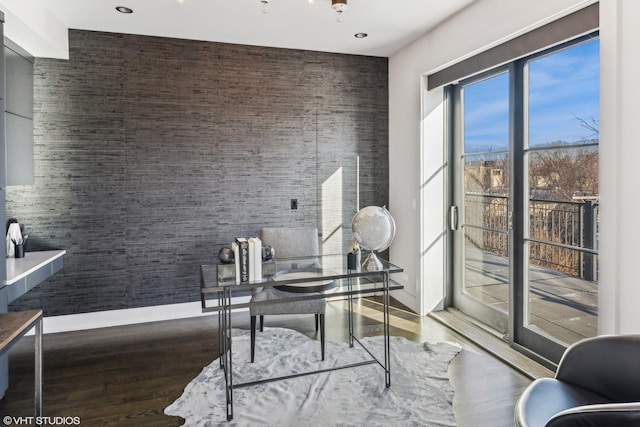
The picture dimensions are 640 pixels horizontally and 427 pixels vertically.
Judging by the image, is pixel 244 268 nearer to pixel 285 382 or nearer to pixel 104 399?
pixel 285 382

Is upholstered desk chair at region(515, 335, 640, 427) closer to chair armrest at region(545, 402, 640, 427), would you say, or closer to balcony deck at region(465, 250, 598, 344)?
chair armrest at region(545, 402, 640, 427)

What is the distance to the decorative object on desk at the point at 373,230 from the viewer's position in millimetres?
2641

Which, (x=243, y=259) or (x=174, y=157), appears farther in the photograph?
(x=174, y=157)

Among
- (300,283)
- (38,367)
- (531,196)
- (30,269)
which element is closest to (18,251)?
(30,269)

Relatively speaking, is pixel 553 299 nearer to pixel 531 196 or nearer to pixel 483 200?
pixel 531 196

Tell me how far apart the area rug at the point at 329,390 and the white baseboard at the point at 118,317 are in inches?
39.1

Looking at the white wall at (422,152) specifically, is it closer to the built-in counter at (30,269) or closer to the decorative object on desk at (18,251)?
the built-in counter at (30,269)

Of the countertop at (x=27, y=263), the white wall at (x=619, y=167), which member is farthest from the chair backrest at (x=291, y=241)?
the white wall at (x=619, y=167)

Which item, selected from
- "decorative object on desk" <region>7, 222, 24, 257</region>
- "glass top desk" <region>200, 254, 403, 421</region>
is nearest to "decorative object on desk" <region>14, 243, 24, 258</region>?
"decorative object on desk" <region>7, 222, 24, 257</region>

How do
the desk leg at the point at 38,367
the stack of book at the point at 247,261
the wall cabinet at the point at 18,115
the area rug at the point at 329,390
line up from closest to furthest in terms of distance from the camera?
the desk leg at the point at 38,367
the area rug at the point at 329,390
the stack of book at the point at 247,261
the wall cabinet at the point at 18,115

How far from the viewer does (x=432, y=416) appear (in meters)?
2.30

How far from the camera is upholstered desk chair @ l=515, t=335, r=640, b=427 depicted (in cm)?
160

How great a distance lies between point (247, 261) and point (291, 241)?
113 centimetres

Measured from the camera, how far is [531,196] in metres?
3.11
